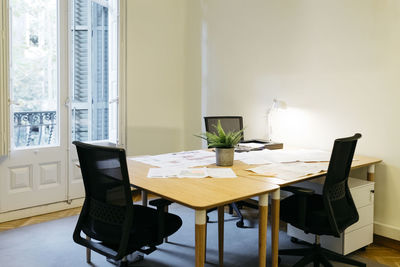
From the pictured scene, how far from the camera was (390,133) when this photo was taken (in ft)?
11.5

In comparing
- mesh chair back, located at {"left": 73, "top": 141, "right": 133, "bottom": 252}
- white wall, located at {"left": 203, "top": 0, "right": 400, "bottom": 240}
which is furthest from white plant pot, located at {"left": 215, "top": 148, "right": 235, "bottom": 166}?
white wall, located at {"left": 203, "top": 0, "right": 400, "bottom": 240}

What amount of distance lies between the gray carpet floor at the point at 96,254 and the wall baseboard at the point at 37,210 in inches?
11.5

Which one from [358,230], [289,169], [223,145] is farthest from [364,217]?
[223,145]

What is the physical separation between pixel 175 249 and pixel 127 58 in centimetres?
239

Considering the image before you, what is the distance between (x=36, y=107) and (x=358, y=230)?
3199 mm

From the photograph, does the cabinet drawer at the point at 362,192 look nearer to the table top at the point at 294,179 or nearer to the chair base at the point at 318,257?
the table top at the point at 294,179

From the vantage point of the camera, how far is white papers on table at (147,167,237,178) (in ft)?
8.84

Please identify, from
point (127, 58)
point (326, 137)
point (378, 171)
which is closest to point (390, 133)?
point (378, 171)

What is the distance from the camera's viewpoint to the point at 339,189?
2842mm

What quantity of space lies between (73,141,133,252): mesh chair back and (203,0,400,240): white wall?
2.33 meters

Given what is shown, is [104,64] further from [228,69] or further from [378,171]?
[378,171]

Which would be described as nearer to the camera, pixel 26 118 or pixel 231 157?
pixel 231 157

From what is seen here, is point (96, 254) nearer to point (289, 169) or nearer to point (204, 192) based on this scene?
point (204, 192)

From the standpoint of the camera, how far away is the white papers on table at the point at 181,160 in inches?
121
